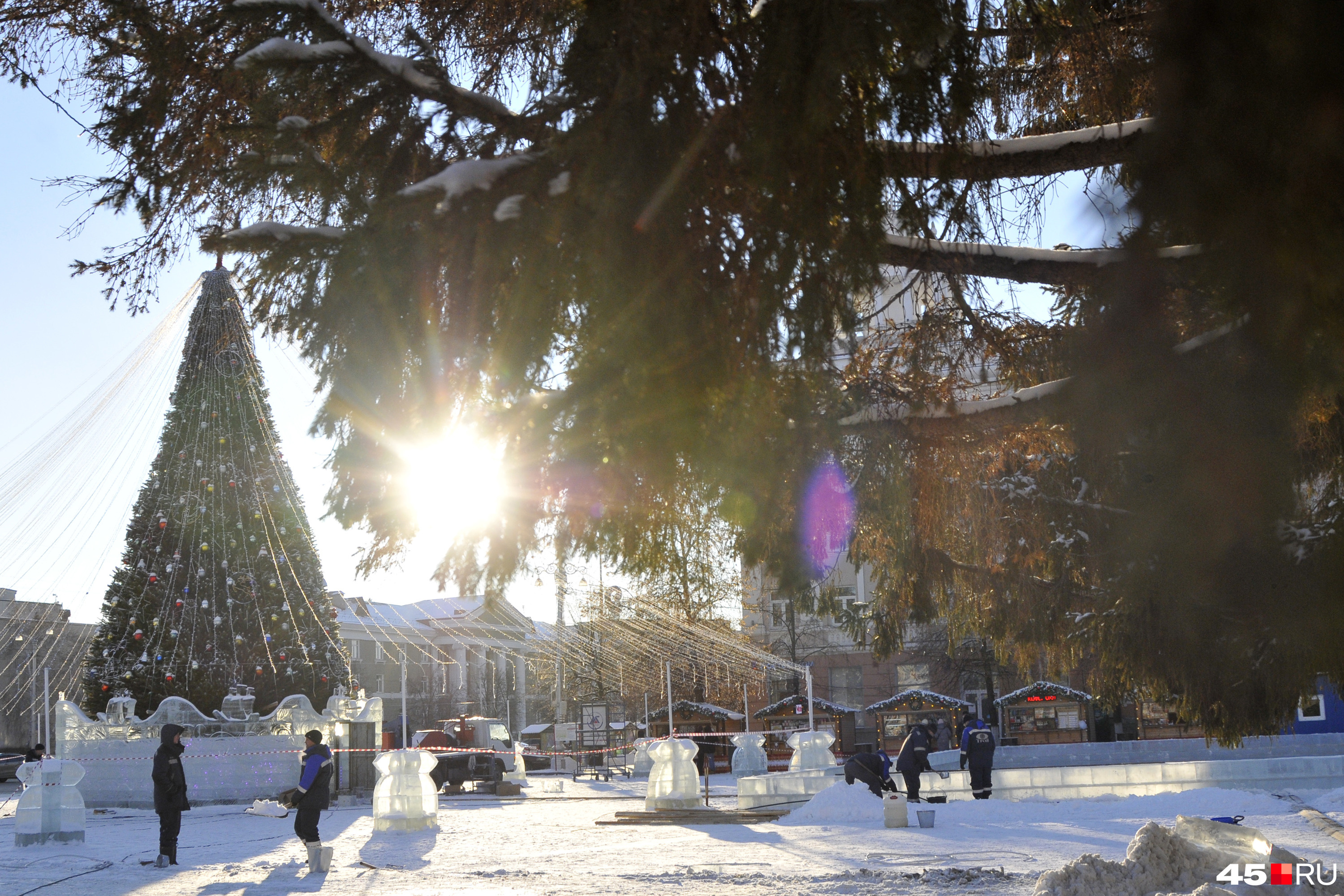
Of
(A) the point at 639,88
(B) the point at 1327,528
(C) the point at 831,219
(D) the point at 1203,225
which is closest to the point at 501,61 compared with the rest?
(A) the point at 639,88

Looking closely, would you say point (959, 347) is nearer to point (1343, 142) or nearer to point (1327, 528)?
point (1327, 528)

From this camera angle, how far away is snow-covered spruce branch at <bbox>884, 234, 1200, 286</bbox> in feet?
19.1

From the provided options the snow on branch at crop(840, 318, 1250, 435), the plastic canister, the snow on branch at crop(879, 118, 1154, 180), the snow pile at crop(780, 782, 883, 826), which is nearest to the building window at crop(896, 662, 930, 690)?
the snow pile at crop(780, 782, 883, 826)

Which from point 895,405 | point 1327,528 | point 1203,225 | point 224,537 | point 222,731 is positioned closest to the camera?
point 1203,225

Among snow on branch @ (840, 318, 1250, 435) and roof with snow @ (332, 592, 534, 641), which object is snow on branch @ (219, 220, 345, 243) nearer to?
snow on branch @ (840, 318, 1250, 435)

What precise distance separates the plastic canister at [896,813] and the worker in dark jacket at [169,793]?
27.5 ft

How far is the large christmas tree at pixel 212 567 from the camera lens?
81.0ft

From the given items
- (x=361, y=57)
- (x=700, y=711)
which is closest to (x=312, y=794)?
(x=361, y=57)

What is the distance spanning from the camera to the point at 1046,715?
33.7 meters

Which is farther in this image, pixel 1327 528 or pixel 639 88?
pixel 1327 528

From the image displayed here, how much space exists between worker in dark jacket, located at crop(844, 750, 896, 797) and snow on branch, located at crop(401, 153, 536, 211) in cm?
1429

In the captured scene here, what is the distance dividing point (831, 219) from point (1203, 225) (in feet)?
4.32

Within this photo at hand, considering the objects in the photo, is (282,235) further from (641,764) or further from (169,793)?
(641,764)

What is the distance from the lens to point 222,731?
23188 mm
